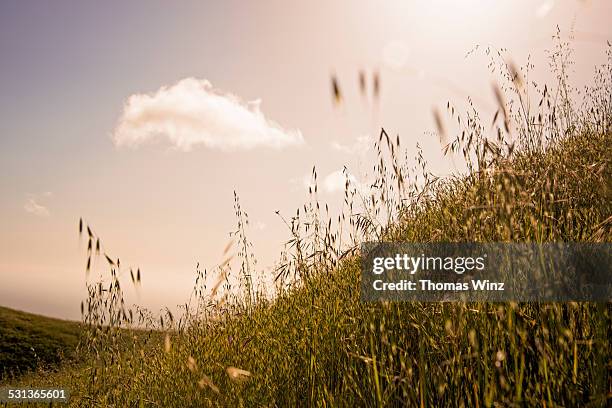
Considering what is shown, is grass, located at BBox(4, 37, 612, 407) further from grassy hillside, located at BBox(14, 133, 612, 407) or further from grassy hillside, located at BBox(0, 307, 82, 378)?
grassy hillside, located at BBox(0, 307, 82, 378)

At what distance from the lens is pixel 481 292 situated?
192 centimetres

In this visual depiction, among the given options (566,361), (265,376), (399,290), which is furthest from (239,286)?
(566,361)

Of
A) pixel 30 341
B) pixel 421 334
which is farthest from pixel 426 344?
pixel 30 341

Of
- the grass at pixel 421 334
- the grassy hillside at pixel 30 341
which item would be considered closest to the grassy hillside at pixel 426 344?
the grass at pixel 421 334

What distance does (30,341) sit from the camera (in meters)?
13.2

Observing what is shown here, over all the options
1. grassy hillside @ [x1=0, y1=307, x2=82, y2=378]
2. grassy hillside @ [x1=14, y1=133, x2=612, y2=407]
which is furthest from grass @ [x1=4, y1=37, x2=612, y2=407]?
grassy hillside @ [x1=0, y1=307, x2=82, y2=378]

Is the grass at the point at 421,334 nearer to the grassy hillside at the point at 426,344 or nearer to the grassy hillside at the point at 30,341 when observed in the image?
the grassy hillside at the point at 426,344

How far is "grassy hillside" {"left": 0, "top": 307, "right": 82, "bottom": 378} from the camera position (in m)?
12.0

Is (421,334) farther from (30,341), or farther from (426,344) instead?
(30,341)

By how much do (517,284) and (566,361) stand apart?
0.47 metres

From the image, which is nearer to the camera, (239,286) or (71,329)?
(239,286)

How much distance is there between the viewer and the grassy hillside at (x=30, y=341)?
39.5ft

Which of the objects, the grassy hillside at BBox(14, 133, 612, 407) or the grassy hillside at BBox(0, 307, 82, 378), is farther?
the grassy hillside at BBox(0, 307, 82, 378)

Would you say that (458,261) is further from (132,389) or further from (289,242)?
(132,389)
